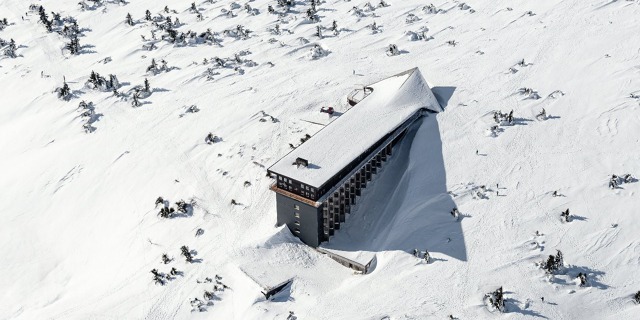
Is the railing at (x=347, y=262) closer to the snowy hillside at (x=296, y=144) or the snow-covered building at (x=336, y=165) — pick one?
the snowy hillside at (x=296, y=144)

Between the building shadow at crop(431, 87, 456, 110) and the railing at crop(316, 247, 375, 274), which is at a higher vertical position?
the building shadow at crop(431, 87, 456, 110)

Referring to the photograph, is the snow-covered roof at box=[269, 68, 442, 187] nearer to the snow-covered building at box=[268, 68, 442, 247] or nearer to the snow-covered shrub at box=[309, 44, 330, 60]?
the snow-covered building at box=[268, 68, 442, 247]

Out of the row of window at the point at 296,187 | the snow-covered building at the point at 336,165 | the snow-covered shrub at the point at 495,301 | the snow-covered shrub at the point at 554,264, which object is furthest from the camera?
the snow-covered building at the point at 336,165

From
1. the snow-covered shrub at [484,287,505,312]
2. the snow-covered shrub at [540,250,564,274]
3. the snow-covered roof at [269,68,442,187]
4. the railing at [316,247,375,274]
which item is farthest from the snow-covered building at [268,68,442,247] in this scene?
the snow-covered shrub at [540,250,564,274]

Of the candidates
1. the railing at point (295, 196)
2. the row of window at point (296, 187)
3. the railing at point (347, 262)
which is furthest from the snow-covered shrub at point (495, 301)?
the row of window at point (296, 187)

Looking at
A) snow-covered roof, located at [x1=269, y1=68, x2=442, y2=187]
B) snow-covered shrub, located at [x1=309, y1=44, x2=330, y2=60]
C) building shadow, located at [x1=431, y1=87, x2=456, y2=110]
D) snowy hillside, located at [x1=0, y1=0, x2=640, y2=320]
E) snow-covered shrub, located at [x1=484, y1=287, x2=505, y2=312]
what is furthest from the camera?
snow-covered shrub, located at [x1=309, y1=44, x2=330, y2=60]

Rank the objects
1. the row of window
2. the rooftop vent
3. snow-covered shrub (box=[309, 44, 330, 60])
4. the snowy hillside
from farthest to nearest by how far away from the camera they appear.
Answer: snow-covered shrub (box=[309, 44, 330, 60]) → the rooftop vent → the row of window → the snowy hillside

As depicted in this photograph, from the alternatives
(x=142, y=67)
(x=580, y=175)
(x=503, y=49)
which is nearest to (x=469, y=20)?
(x=503, y=49)
